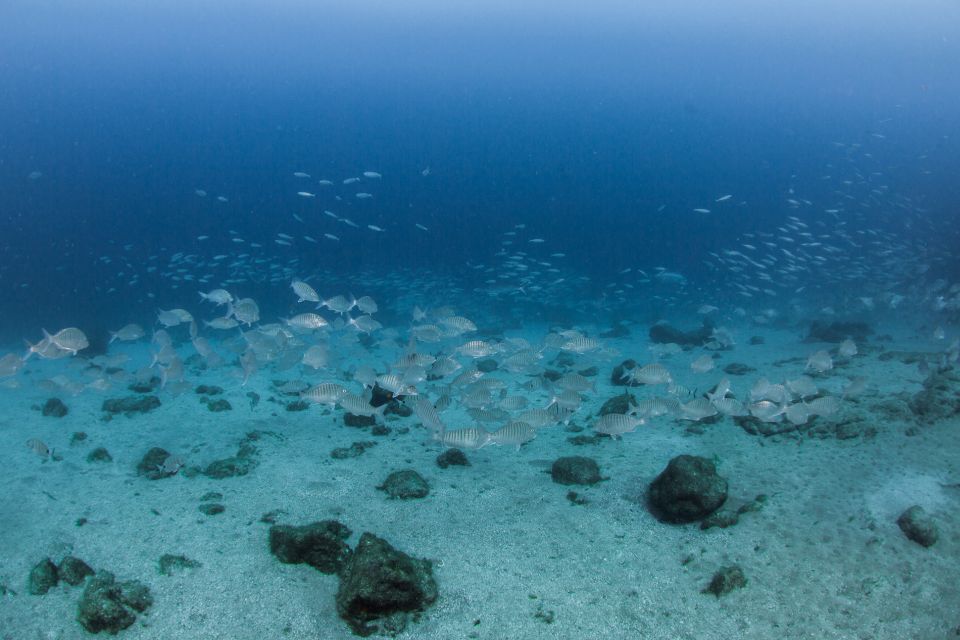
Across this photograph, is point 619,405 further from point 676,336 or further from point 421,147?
point 421,147

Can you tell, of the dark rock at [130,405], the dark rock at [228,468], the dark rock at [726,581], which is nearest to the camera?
the dark rock at [726,581]

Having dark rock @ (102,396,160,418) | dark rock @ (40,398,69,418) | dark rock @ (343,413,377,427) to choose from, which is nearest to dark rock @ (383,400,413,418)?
dark rock @ (343,413,377,427)

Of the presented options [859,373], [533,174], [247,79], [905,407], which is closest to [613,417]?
[905,407]

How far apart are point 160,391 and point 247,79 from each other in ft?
371

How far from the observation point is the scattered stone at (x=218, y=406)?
36.8ft

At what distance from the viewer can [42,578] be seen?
17.6ft

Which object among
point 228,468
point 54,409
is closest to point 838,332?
point 228,468

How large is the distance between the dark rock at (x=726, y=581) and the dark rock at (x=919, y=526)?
2039 mm

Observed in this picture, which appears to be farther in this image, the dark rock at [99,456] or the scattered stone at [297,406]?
the scattered stone at [297,406]

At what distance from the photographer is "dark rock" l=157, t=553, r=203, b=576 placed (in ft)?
18.2

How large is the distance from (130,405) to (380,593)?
30.8 feet

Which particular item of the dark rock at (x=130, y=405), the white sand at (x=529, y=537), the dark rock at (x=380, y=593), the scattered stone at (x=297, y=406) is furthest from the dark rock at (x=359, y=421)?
the dark rock at (x=380, y=593)

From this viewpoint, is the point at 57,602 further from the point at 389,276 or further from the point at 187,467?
the point at 389,276

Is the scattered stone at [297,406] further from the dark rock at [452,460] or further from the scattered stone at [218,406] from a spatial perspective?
the dark rock at [452,460]
